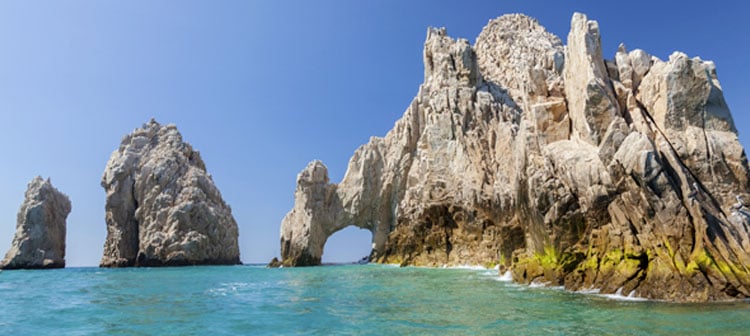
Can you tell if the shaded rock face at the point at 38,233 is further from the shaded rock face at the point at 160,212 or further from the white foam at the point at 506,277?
the white foam at the point at 506,277

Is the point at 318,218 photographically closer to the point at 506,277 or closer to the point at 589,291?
the point at 506,277

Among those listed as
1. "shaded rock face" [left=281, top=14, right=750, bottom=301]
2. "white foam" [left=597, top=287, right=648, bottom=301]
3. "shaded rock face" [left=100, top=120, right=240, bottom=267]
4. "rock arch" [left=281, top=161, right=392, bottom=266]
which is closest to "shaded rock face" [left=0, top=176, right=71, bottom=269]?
"shaded rock face" [left=100, top=120, right=240, bottom=267]

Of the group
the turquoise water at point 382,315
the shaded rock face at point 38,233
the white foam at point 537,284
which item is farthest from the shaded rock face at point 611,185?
the shaded rock face at point 38,233

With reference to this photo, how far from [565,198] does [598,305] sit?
9.03 m

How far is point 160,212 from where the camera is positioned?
81188 mm

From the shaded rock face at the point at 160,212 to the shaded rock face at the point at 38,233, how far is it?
409 inches

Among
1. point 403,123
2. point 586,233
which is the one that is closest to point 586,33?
point 586,233

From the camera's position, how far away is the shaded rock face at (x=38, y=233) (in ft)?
271

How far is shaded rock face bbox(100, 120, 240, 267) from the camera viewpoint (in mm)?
80062

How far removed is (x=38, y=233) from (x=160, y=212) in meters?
23.7

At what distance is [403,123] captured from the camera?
6719 centimetres

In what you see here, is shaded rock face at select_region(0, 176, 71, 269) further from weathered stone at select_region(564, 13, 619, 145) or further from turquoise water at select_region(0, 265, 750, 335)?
weathered stone at select_region(564, 13, 619, 145)

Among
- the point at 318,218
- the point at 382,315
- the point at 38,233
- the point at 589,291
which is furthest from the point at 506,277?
the point at 38,233

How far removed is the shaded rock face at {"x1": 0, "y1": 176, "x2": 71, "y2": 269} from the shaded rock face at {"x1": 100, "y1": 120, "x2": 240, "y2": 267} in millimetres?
10399
